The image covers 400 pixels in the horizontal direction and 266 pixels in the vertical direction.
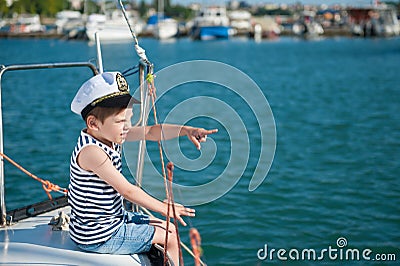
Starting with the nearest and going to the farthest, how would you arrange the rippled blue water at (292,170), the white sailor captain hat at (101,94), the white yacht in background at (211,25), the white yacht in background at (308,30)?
the white sailor captain hat at (101,94) → the rippled blue water at (292,170) → the white yacht in background at (211,25) → the white yacht in background at (308,30)

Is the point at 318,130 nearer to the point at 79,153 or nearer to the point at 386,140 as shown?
the point at 386,140

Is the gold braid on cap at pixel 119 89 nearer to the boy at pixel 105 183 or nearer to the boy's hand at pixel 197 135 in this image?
the boy at pixel 105 183

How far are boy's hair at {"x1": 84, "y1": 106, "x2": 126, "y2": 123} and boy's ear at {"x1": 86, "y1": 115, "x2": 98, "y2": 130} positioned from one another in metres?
0.01

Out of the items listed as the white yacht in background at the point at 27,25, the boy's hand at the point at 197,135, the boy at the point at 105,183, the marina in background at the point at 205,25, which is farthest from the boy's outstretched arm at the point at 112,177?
the white yacht in background at the point at 27,25

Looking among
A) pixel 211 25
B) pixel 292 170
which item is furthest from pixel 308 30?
pixel 292 170

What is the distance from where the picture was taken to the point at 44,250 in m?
3.43

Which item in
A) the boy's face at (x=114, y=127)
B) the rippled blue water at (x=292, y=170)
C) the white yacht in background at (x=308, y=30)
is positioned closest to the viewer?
the boy's face at (x=114, y=127)

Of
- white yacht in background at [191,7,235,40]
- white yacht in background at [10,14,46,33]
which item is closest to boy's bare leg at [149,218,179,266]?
white yacht in background at [191,7,235,40]

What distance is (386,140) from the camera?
38.4ft

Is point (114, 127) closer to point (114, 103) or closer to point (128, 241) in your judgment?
point (114, 103)

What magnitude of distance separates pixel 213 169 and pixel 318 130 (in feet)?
13.6

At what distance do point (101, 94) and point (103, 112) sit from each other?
0.11m

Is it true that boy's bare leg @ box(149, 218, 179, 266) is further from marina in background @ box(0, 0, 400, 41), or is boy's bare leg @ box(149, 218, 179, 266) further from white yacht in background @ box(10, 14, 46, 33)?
white yacht in background @ box(10, 14, 46, 33)

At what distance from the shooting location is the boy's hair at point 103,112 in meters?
3.19
